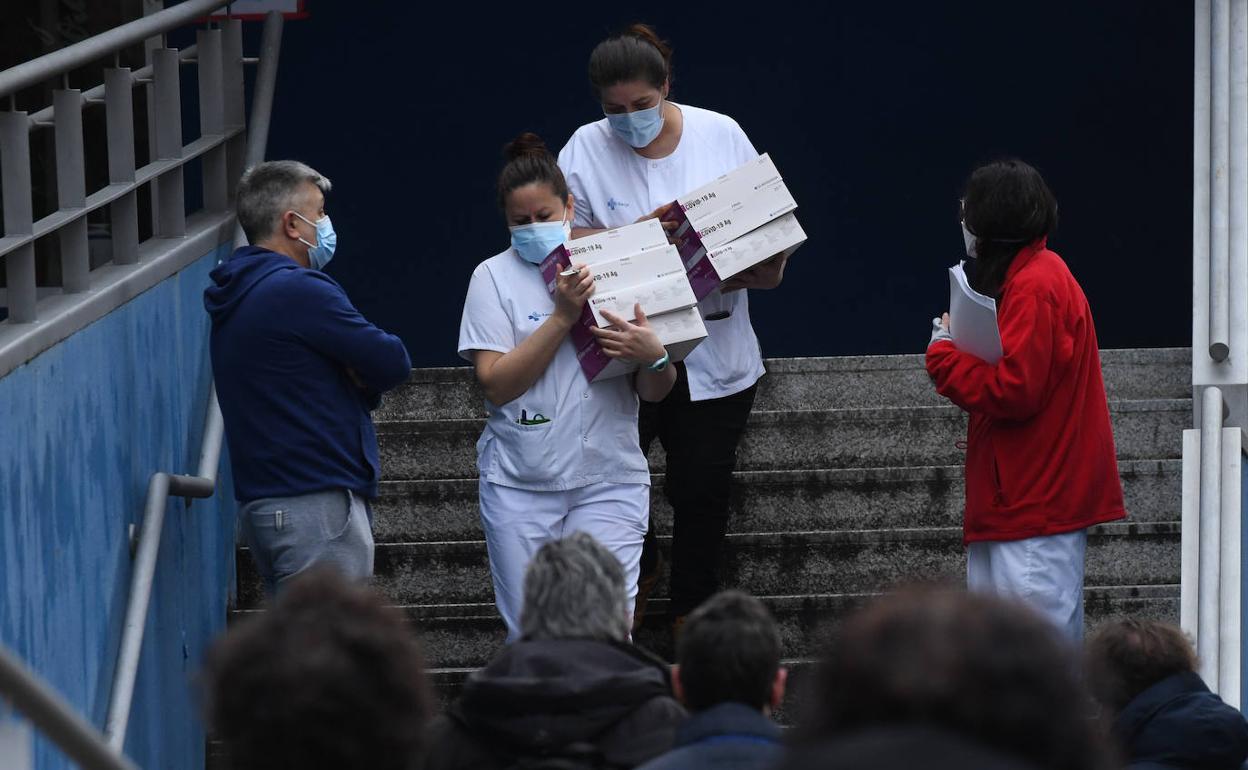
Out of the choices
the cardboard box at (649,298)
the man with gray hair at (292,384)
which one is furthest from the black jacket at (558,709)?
the cardboard box at (649,298)

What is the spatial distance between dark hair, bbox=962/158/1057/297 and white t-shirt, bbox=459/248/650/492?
38.6 inches

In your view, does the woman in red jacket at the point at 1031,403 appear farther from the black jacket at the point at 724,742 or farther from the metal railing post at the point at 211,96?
the metal railing post at the point at 211,96

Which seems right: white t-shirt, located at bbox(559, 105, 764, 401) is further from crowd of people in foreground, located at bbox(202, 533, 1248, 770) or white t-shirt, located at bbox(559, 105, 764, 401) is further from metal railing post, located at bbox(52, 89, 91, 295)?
crowd of people in foreground, located at bbox(202, 533, 1248, 770)

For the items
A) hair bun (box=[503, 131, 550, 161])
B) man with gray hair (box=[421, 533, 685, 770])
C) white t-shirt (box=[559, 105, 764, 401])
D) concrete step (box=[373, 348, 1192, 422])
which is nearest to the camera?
man with gray hair (box=[421, 533, 685, 770])

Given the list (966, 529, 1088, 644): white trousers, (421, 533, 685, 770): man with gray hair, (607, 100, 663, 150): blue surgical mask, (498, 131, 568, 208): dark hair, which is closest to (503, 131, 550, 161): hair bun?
(498, 131, 568, 208): dark hair

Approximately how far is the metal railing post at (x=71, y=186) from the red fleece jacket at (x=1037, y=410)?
2.20 metres

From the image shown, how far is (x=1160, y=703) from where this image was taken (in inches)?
132

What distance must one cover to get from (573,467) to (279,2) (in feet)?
10.1

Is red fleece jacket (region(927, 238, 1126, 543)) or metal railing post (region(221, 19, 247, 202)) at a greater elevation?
metal railing post (region(221, 19, 247, 202))

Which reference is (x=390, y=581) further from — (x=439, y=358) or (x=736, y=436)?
(x=439, y=358)

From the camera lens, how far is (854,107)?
7.92 m

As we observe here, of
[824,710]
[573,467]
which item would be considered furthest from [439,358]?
[824,710]

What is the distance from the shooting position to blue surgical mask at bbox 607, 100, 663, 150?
477 centimetres

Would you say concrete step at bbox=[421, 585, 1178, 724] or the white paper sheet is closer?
the white paper sheet
